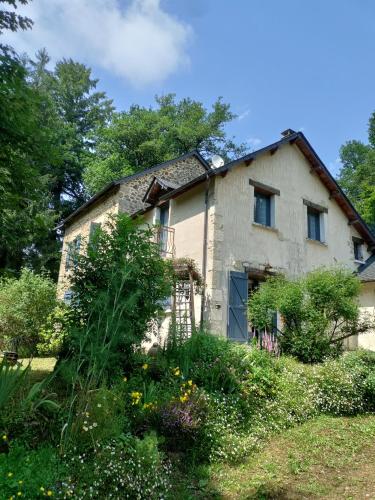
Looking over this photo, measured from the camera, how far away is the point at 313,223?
14.1 meters

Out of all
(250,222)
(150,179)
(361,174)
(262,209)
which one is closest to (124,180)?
(150,179)

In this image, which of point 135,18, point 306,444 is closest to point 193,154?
point 135,18

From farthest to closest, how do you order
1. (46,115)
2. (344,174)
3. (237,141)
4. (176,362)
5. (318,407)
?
(344,174)
(237,141)
(46,115)
(318,407)
(176,362)

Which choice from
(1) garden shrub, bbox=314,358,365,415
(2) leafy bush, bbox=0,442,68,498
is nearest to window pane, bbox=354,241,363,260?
(1) garden shrub, bbox=314,358,365,415

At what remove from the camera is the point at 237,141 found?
97.7 feet

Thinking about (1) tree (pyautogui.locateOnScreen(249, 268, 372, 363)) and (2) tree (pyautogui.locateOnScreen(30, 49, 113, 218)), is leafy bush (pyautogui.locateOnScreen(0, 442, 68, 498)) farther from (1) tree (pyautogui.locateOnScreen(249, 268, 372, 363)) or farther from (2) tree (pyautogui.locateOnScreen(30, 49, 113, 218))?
(2) tree (pyautogui.locateOnScreen(30, 49, 113, 218))

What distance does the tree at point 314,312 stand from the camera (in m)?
8.41

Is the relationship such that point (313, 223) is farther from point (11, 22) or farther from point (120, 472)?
point (120, 472)

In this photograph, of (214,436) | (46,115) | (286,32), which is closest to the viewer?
(214,436)

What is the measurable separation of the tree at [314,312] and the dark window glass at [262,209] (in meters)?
3.58

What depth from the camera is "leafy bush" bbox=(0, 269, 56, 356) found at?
12.3 meters

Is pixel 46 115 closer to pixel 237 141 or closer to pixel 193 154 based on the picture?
pixel 193 154

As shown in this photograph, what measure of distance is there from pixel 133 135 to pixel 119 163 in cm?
279

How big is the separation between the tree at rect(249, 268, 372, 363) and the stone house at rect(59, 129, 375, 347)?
1.60 m
